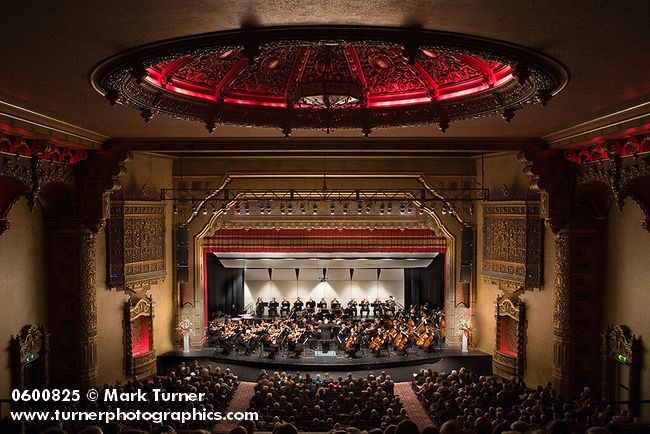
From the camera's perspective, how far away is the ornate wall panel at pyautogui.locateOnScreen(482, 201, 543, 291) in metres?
12.3

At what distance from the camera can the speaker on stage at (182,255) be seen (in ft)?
48.6

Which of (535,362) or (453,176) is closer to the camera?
(535,362)

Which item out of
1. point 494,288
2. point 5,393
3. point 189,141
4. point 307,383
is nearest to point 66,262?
point 5,393

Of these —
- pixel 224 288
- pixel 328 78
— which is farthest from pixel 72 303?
pixel 224 288

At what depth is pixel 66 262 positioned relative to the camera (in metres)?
11.0

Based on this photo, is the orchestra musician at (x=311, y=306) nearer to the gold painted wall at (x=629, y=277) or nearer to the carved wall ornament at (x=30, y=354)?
the carved wall ornament at (x=30, y=354)

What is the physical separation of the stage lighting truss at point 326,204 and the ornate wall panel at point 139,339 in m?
2.86

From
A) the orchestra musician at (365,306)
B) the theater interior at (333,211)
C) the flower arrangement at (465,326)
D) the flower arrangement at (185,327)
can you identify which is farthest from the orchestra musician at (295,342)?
the flower arrangement at (465,326)

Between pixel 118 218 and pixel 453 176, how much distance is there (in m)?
9.43

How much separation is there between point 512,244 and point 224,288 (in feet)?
34.7

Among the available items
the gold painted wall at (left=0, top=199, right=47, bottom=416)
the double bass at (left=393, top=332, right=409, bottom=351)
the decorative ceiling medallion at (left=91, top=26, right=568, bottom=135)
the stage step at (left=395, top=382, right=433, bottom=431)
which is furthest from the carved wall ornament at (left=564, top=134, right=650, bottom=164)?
the gold painted wall at (left=0, top=199, right=47, bottom=416)

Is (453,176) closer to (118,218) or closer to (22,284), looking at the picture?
(118,218)

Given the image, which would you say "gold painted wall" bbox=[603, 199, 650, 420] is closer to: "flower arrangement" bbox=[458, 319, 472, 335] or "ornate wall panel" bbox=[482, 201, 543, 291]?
"ornate wall panel" bbox=[482, 201, 543, 291]

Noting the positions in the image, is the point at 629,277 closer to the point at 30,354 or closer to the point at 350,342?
the point at 350,342
